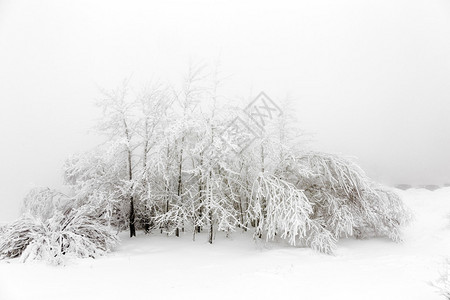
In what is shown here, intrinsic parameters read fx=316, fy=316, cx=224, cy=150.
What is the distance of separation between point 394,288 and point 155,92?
14.4 metres

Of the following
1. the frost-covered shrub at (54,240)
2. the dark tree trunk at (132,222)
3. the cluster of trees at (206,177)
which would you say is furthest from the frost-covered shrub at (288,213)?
the frost-covered shrub at (54,240)

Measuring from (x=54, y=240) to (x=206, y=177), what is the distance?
732cm

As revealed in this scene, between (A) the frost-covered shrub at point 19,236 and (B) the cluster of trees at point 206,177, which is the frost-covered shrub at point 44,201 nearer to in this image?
(B) the cluster of trees at point 206,177

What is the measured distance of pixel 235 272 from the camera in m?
11.0

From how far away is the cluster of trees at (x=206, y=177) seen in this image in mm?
15914

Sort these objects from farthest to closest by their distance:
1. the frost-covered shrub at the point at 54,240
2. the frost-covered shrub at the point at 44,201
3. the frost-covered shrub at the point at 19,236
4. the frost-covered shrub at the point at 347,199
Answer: the frost-covered shrub at the point at 44,201 < the frost-covered shrub at the point at 347,199 < the frost-covered shrub at the point at 19,236 < the frost-covered shrub at the point at 54,240

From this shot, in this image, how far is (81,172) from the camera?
18.1m

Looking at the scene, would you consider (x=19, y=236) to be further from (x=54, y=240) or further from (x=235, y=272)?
(x=235, y=272)

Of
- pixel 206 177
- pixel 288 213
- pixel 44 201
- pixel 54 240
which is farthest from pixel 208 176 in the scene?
pixel 44 201

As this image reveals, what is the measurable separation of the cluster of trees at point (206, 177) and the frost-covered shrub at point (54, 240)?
1080 millimetres

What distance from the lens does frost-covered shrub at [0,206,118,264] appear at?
11914 mm

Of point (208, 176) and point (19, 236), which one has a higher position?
point (208, 176)

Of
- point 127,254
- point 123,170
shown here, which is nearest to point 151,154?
point 123,170

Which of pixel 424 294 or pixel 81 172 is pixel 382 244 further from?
pixel 81 172
